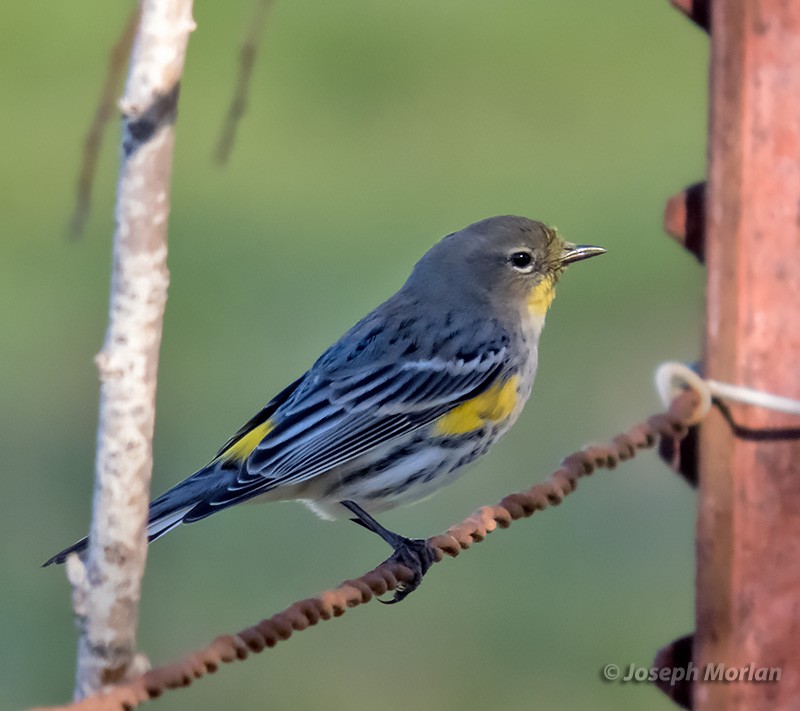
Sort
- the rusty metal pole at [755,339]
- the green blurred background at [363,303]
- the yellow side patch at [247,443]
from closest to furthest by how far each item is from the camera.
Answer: the rusty metal pole at [755,339] < the yellow side patch at [247,443] < the green blurred background at [363,303]

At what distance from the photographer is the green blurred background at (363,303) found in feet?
19.8

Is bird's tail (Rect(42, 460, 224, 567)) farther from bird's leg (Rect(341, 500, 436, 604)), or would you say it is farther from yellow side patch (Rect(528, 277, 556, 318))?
yellow side patch (Rect(528, 277, 556, 318))

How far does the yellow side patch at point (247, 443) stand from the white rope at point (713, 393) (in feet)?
3.57

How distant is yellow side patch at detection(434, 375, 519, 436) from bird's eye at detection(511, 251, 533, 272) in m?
0.46

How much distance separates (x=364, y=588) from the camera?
2.74 m

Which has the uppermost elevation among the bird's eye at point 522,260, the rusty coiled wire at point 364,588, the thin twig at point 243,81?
the bird's eye at point 522,260

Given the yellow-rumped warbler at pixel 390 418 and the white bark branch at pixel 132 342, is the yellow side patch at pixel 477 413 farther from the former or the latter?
the white bark branch at pixel 132 342

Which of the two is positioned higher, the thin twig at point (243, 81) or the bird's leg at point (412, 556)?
the thin twig at point (243, 81)

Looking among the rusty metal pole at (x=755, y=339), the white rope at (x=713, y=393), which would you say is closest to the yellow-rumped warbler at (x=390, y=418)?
the white rope at (x=713, y=393)

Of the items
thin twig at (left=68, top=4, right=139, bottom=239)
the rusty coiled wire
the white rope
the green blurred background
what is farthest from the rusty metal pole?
A: the green blurred background

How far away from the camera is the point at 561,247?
4.57m

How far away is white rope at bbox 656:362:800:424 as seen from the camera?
3289 millimetres

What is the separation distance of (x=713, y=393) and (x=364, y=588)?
3.25 ft

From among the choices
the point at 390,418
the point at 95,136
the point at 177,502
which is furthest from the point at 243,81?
the point at 390,418
